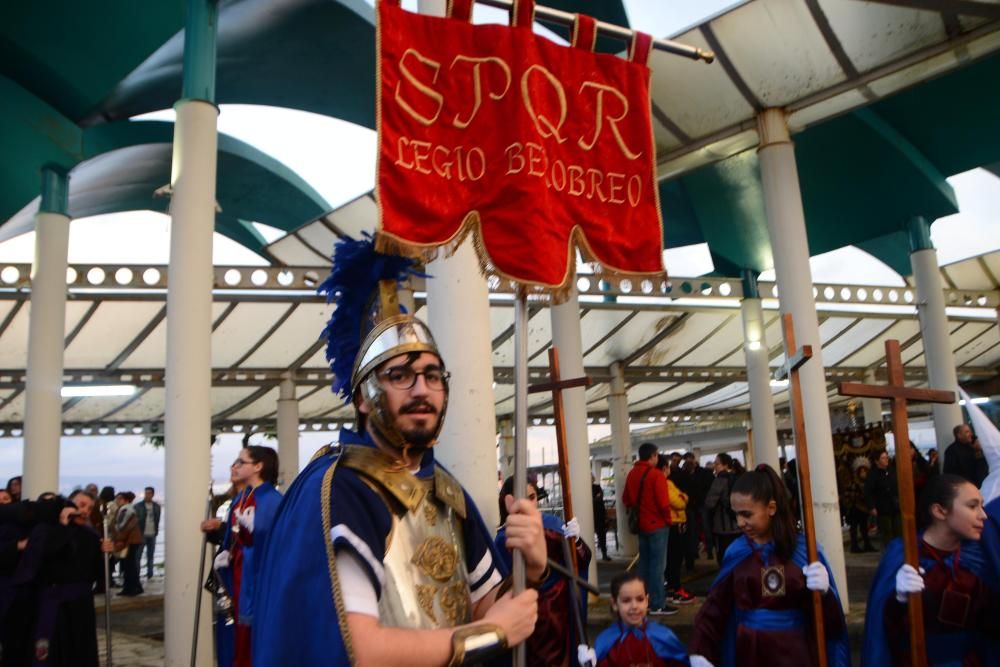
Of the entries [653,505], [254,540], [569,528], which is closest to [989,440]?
[569,528]

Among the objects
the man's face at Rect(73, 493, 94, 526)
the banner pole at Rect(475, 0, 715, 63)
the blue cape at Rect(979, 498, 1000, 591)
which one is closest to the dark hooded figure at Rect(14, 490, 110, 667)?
the man's face at Rect(73, 493, 94, 526)

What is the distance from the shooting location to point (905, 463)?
3.54m

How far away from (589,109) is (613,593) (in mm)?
2842

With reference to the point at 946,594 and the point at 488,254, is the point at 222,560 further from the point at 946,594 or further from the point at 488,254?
the point at 946,594

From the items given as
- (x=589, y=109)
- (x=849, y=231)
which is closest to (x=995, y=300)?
(x=849, y=231)

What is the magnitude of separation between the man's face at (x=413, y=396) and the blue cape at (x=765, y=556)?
251 cm

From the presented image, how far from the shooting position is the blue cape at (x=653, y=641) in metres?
4.34

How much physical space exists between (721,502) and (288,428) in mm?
10036

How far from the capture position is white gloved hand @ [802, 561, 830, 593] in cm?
373

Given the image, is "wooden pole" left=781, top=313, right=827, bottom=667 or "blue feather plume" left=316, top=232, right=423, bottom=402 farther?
"wooden pole" left=781, top=313, right=827, bottom=667

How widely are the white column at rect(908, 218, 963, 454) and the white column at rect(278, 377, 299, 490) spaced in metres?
12.4

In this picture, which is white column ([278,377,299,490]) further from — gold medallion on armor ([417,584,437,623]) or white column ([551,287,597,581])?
gold medallion on armor ([417,584,437,623])

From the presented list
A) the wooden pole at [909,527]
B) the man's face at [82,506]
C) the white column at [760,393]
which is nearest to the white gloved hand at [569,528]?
the wooden pole at [909,527]

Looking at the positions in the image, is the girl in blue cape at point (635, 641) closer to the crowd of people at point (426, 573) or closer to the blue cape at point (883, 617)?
the crowd of people at point (426, 573)
